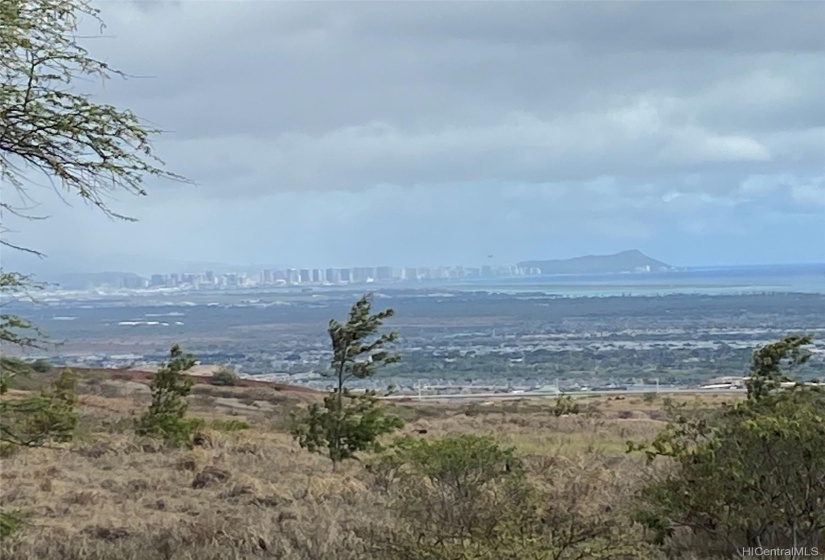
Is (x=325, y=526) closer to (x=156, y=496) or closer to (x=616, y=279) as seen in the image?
(x=156, y=496)

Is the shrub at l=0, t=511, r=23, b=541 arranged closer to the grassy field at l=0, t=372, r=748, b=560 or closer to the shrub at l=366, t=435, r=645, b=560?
the grassy field at l=0, t=372, r=748, b=560

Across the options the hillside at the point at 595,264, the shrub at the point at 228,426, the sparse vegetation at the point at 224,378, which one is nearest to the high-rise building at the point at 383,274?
the hillside at the point at 595,264

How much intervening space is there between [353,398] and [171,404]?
19.6ft

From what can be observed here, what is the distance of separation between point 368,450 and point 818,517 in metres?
9.36

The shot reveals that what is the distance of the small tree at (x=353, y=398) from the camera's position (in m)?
15.6

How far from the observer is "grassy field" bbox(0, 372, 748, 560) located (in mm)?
9008

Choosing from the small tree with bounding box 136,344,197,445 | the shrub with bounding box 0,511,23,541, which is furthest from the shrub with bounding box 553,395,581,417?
the shrub with bounding box 0,511,23,541

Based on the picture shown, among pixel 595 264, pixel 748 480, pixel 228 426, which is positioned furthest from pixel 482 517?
pixel 595 264

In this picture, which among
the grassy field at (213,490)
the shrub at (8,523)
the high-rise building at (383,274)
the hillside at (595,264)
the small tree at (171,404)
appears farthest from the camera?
the hillside at (595,264)

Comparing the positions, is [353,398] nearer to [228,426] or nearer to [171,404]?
[171,404]

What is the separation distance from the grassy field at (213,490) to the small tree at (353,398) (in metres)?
0.51

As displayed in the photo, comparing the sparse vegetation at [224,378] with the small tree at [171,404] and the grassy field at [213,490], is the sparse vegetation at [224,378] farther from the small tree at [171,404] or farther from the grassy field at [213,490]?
the small tree at [171,404]

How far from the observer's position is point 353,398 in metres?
16.3

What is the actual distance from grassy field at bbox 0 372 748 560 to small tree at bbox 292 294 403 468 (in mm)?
511
